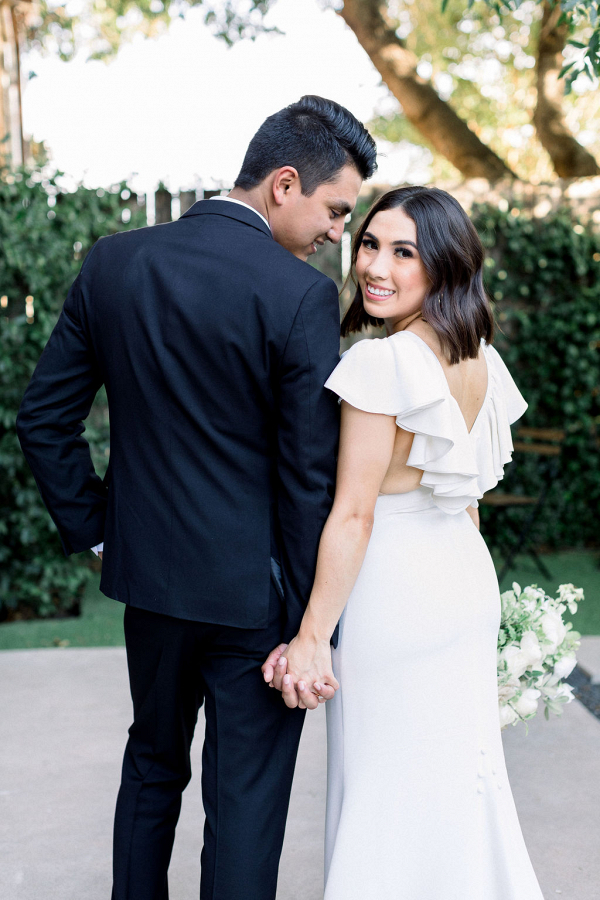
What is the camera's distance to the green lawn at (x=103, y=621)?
443 cm

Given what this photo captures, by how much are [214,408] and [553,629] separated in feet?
3.52

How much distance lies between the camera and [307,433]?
58.4 inches

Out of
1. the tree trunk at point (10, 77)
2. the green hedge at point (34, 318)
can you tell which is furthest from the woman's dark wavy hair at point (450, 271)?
the tree trunk at point (10, 77)

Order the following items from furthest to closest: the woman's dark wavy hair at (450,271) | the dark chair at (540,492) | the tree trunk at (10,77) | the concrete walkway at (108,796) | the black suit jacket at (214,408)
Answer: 1. the tree trunk at (10,77)
2. the dark chair at (540,492)
3. the concrete walkway at (108,796)
4. the woman's dark wavy hair at (450,271)
5. the black suit jacket at (214,408)

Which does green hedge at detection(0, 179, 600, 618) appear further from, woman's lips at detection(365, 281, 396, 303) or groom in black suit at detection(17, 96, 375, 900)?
woman's lips at detection(365, 281, 396, 303)

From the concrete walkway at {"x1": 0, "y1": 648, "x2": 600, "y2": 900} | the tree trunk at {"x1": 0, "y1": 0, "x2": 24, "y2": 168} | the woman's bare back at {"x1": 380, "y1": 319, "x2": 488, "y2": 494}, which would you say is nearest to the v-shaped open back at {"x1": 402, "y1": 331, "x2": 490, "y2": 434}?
the woman's bare back at {"x1": 380, "y1": 319, "x2": 488, "y2": 494}

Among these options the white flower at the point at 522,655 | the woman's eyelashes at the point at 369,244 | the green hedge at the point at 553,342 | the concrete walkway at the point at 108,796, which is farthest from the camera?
the green hedge at the point at 553,342

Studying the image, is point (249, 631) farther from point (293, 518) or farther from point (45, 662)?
point (45, 662)

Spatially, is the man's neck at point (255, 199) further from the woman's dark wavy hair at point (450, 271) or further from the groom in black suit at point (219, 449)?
the woman's dark wavy hair at point (450, 271)

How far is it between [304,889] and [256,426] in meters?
1.47

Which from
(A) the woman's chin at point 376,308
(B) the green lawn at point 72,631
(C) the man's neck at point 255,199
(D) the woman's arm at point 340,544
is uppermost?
(C) the man's neck at point 255,199

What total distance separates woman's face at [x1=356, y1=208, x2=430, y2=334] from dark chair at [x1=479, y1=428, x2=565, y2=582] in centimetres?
330

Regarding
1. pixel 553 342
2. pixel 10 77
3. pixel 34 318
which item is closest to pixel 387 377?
pixel 34 318

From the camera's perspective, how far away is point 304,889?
7.38ft
